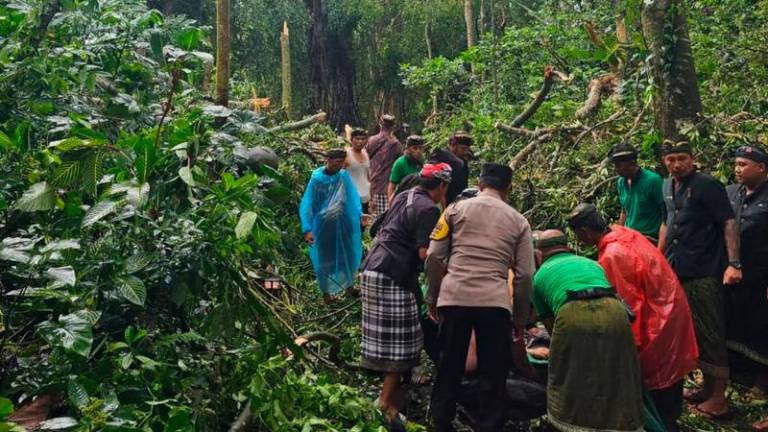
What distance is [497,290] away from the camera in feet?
13.5

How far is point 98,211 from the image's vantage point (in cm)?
282

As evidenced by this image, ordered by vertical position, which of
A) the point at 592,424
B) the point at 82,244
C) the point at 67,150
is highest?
the point at 67,150

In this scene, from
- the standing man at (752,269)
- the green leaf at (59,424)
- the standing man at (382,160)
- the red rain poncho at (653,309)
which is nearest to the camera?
the green leaf at (59,424)

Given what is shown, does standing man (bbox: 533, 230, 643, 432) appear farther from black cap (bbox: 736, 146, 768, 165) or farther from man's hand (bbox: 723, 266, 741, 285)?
black cap (bbox: 736, 146, 768, 165)

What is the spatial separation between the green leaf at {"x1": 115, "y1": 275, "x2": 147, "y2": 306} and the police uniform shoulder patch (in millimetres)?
1904

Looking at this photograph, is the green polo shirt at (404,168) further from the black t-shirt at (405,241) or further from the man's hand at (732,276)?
the man's hand at (732,276)

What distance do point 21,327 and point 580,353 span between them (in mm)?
2587

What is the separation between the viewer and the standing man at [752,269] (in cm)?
469

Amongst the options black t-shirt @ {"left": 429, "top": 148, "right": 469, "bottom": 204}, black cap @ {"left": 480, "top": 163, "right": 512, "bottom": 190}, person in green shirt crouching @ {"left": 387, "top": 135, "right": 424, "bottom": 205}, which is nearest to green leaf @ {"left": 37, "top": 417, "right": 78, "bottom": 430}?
black cap @ {"left": 480, "top": 163, "right": 512, "bottom": 190}

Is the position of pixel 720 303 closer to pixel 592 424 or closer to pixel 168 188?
pixel 592 424

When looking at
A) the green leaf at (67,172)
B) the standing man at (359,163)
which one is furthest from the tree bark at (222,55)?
the green leaf at (67,172)

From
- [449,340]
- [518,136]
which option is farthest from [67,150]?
[518,136]

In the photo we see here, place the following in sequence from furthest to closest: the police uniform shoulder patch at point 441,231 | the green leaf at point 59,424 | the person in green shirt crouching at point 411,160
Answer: the person in green shirt crouching at point 411,160 < the police uniform shoulder patch at point 441,231 < the green leaf at point 59,424

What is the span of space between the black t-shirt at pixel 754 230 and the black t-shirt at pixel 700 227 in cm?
19
